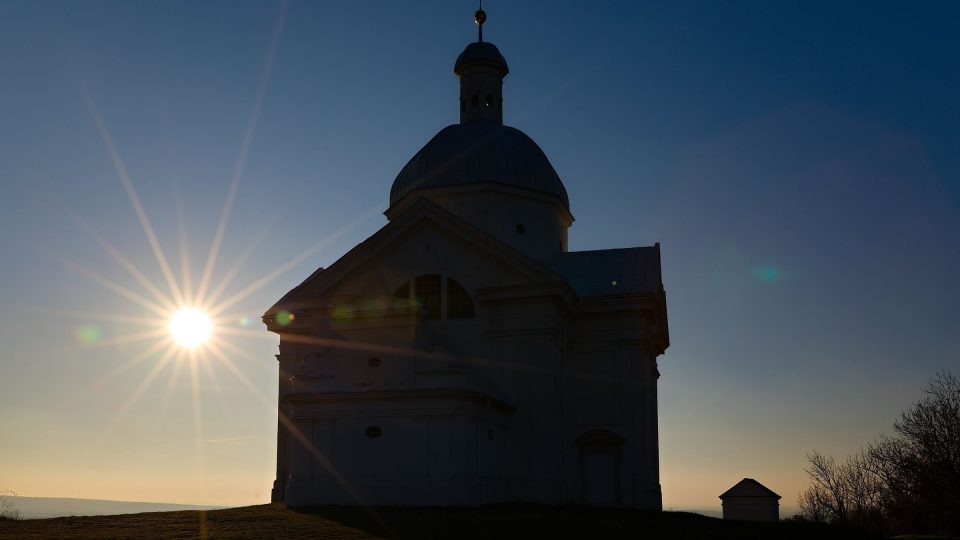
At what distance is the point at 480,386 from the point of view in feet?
105

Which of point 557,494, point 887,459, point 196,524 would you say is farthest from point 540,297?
point 887,459

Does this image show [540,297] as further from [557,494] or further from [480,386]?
[557,494]

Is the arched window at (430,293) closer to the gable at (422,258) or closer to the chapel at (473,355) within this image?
the chapel at (473,355)

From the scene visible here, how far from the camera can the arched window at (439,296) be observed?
3500cm

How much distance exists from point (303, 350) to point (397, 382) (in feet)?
20.2

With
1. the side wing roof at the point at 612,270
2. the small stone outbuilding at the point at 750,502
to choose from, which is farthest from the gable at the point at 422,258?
the small stone outbuilding at the point at 750,502

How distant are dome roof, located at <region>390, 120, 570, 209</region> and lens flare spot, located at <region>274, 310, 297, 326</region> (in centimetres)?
680

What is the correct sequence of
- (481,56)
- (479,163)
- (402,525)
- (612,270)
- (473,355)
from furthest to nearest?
(481,56)
(479,163)
(612,270)
(473,355)
(402,525)

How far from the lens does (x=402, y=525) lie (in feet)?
77.4

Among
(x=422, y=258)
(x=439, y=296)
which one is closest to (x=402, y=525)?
(x=439, y=296)

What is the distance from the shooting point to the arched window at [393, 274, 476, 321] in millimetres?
35000

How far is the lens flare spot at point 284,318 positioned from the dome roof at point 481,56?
1396 cm

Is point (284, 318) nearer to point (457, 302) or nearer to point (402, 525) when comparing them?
point (457, 302)

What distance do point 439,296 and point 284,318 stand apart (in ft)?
19.9
